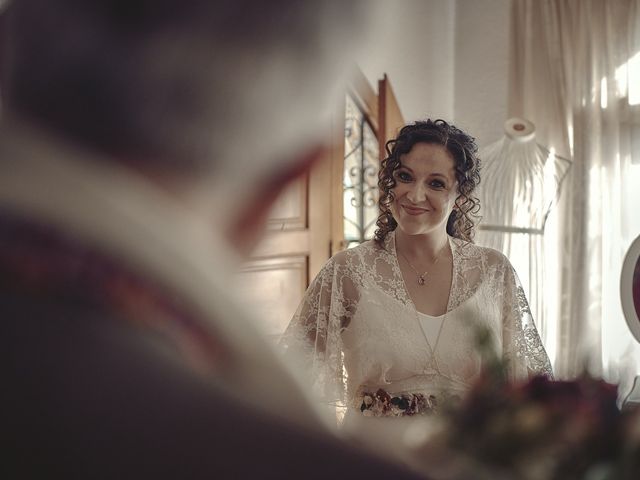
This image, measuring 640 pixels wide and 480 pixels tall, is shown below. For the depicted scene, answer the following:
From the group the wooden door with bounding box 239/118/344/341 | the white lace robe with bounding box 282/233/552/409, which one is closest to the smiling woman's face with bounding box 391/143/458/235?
the white lace robe with bounding box 282/233/552/409

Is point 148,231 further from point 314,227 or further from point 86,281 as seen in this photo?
point 314,227

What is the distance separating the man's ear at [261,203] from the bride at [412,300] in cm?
120

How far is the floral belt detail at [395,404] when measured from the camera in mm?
1440

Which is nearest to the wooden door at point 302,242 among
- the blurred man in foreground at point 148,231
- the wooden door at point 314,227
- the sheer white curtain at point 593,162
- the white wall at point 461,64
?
the wooden door at point 314,227

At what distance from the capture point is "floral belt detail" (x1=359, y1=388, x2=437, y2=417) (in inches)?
56.7

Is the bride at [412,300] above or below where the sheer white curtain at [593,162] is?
below

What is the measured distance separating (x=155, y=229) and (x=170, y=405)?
64 mm

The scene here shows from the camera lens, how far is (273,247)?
1.84 meters

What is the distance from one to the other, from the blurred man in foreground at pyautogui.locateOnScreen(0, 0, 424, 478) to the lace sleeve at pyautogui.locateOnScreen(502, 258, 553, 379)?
1.43 m

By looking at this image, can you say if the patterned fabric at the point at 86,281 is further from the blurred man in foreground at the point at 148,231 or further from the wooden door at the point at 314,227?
the wooden door at the point at 314,227

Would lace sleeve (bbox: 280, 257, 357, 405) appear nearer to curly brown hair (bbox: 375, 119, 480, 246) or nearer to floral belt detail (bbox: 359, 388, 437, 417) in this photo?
floral belt detail (bbox: 359, 388, 437, 417)

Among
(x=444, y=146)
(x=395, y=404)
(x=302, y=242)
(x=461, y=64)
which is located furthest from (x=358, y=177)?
(x=461, y=64)

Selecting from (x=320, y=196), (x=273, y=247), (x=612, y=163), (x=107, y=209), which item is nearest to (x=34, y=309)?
(x=107, y=209)

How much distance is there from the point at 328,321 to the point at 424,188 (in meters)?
0.41
